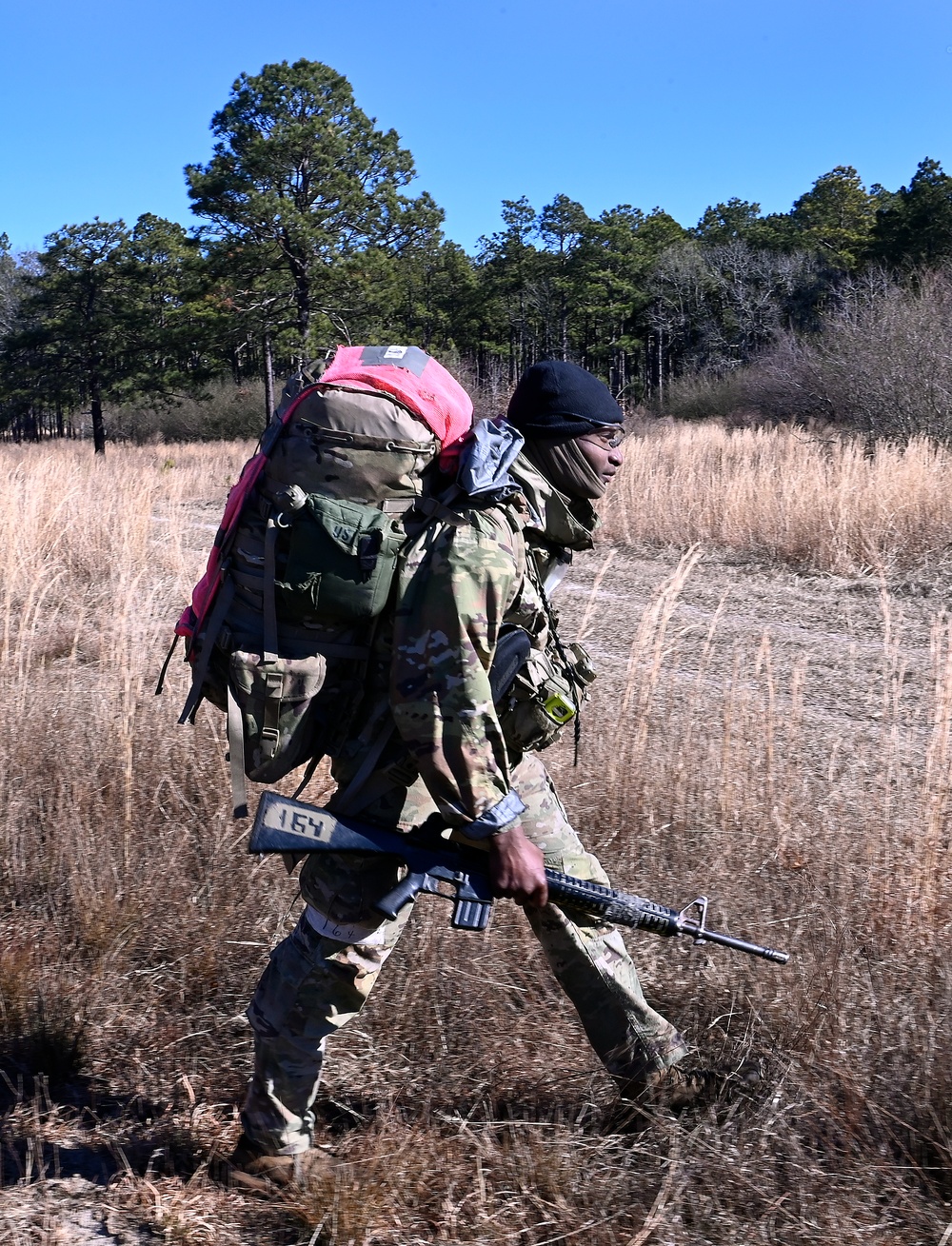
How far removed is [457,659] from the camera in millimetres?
1755

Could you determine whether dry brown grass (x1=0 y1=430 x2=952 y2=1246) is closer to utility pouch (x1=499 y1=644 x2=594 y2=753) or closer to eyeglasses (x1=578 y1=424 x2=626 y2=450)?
utility pouch (x1=499 y1=644 x2=594 y2=753)

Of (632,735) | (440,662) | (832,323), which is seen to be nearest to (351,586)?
(440,662)

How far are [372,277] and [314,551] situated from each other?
80.6 ft

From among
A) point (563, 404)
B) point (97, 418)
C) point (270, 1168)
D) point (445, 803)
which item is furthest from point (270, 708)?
point (97, 418)

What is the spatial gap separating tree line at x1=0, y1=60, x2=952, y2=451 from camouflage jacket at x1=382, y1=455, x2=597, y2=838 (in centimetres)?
1401

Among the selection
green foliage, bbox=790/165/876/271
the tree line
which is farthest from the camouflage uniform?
green foliage, bbox=790/165/876/271

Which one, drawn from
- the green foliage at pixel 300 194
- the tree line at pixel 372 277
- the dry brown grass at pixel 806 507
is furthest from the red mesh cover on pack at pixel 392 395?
the green foliage at pixel 300 194

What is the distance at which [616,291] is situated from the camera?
39188mm

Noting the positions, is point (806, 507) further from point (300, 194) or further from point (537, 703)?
point (300, 194)

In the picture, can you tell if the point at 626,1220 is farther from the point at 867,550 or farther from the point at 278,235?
the point at 278,235

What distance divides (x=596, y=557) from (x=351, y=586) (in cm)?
742

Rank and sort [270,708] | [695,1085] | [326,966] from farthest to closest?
1. [695,1085]
2. [326,966]
3. [270,708]

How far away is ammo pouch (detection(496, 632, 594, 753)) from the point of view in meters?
2.00

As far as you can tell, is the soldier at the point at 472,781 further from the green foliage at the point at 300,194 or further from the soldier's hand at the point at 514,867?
the green foliage at the point at 300,194
